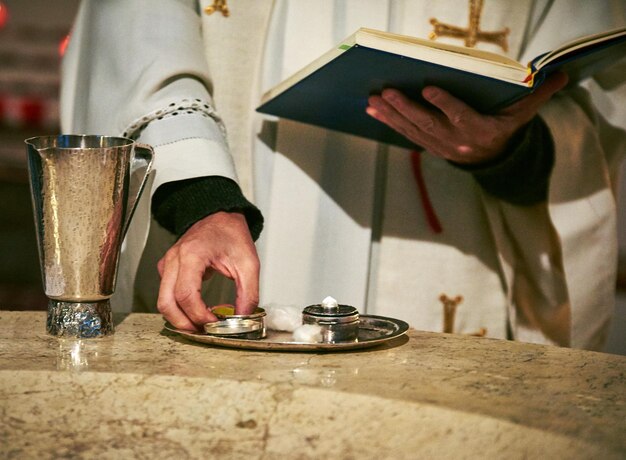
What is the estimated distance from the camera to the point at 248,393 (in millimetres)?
829

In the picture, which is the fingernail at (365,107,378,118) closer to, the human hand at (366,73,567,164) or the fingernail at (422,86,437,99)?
the human hand at (366,73,567,164)

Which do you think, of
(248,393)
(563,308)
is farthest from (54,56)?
(248,393)

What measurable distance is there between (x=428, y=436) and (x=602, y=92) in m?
0.99

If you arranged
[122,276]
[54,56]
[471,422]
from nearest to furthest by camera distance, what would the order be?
[471,422] < [122,276] < [54,56]

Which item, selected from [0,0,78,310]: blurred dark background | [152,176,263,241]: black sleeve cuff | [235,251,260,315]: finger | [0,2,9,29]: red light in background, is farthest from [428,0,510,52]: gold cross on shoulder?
[0,2,9,29]: red light in background

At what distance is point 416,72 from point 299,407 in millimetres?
552

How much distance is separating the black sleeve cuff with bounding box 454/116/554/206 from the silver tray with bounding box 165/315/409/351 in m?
0.47

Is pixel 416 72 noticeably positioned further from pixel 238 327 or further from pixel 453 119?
pixel 238 327

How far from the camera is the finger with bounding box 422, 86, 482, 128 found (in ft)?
4.02

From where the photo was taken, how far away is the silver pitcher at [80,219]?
980 millimetres

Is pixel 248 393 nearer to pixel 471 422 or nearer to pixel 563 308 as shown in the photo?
pixel 471 422

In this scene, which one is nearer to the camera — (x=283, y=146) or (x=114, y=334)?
(x=114, y=334)

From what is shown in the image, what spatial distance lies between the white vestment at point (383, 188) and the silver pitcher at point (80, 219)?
42 centimetres

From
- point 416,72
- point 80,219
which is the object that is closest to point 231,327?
point 80,219
